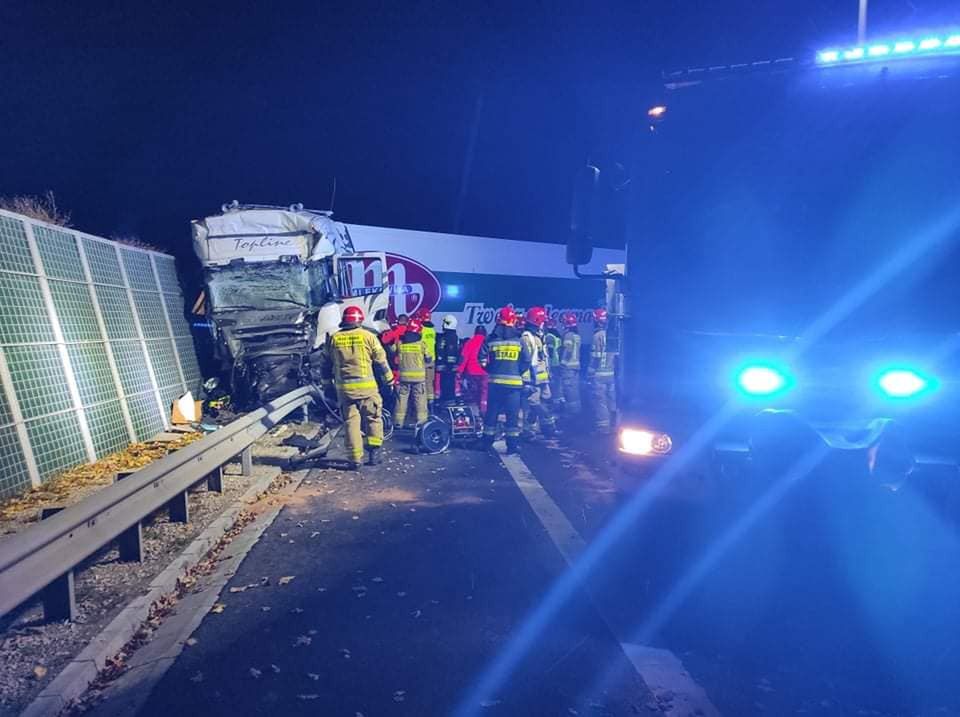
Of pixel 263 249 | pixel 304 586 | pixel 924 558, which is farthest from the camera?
pixel 263 249

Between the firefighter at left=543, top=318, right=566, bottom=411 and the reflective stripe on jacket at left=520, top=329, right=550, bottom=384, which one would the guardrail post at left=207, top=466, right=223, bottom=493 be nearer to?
the reflective stripe on jacket at left=520, top=329, right=550, bottom=384

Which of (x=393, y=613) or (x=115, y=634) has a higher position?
(x=115, y=634)

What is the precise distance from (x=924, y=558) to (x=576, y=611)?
2.76 metres

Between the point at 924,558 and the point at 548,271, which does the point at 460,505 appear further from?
the point at 548,271

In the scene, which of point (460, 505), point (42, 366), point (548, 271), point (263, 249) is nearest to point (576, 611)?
point (460, 505)

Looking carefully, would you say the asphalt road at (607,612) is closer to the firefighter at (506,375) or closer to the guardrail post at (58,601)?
the guardrail post at (58,601)

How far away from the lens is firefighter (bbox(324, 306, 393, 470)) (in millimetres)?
8055

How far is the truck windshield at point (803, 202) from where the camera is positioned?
448 centimetres

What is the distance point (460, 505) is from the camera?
265 inches

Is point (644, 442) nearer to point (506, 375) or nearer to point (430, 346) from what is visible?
point (506, 375)

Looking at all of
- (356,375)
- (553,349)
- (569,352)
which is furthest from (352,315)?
(569,352)

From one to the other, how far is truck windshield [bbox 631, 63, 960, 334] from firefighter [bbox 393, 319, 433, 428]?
17.7 feet

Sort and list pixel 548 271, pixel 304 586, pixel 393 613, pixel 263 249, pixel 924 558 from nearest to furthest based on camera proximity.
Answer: pixel 393 613 → pixel 304 586 → pixel 924 558 → pixel 263 249 → pixel 548 271

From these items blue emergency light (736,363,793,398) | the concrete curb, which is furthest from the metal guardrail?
blue emergency light (736,363,793,398)
